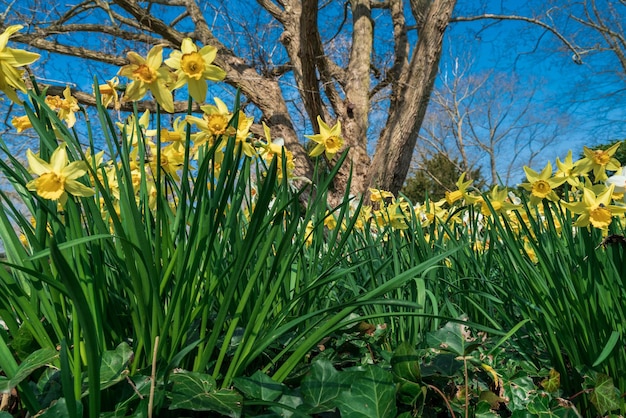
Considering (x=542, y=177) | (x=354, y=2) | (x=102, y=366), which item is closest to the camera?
(x=102, y=366)

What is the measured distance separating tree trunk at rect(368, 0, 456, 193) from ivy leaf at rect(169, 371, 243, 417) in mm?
4705

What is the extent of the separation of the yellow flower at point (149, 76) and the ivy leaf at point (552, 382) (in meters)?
0.92

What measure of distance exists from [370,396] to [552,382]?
46 centimetres

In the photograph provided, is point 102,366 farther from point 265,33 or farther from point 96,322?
point 265,33

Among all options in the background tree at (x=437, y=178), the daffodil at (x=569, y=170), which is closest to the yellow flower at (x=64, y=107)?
the daffodil at (x=569, y=170)

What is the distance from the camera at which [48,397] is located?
0.74m

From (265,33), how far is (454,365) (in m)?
8.26

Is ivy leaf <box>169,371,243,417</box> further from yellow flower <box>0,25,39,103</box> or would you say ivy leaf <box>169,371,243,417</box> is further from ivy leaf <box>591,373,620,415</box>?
ivy leaf <box>591,373,620,415</box>

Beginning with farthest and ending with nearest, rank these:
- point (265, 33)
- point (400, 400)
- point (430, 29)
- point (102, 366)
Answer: point (265, 33) < point (430, 29) < point (400, 400) < point (102, 366)

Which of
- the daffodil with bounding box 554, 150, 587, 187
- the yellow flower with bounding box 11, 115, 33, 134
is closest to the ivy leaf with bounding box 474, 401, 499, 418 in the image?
the daffodil with bounding box 554, 150, 587, 187

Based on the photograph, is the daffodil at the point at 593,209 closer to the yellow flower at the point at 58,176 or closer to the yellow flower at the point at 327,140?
the yellow flower at the point at 327,140

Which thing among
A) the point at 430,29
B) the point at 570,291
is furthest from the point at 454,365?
the point at 430,29

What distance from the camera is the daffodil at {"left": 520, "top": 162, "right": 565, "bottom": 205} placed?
1.15 m

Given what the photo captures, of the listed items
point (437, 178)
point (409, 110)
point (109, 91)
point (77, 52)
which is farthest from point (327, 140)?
point (437, 178)
